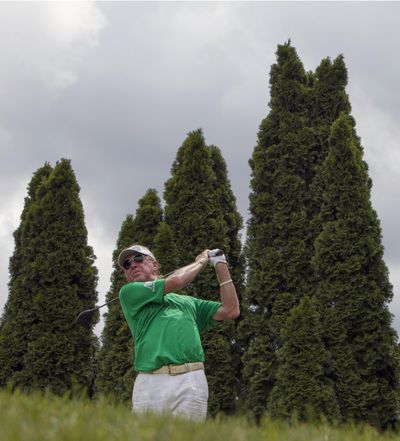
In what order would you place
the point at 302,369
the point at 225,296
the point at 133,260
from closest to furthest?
the point at 225,296, the point at 133,260, the point at 302,369

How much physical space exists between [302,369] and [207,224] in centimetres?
522

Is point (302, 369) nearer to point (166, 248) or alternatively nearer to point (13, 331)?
point (166, 248)

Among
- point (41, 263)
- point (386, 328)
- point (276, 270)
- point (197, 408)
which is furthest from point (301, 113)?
point (197, 408)

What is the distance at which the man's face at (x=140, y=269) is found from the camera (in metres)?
6.37

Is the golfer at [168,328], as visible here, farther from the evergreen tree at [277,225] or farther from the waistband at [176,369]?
the evergreen tree at [277,225]

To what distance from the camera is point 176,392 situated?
5.51 meters

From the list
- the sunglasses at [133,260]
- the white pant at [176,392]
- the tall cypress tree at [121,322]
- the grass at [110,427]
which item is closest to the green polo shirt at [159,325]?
the white pant at [176,392]

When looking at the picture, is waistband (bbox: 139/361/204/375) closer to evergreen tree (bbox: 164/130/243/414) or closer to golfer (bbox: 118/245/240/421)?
golfer (bbox: 118/245/240/421)

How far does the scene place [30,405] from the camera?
139 inches

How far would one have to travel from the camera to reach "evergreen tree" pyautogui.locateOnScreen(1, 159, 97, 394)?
2002cm

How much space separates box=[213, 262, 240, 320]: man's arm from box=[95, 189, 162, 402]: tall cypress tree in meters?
12.5

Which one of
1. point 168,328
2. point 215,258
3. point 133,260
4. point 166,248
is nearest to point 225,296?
point 215,258

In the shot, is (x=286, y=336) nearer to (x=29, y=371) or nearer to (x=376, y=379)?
(x=376, y=379)

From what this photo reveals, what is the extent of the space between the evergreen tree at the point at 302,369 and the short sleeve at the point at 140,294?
10.9 metres
